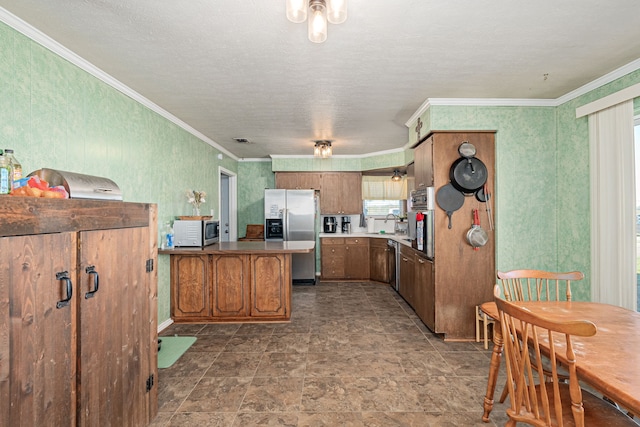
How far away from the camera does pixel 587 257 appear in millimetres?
2973

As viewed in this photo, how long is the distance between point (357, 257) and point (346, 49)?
4412 mm

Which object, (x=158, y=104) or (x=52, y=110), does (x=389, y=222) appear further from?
(x=52, y=110)

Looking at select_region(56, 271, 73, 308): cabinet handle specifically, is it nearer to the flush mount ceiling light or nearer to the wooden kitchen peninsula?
the flush mount ceiling light

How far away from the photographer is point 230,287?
12.6 ft

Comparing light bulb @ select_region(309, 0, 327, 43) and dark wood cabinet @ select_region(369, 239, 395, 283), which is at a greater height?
light bulb @ select_region(309, 0, 327, 43)

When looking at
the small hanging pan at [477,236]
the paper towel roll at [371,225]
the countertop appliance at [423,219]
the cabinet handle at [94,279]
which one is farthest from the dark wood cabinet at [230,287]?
the paper towel roll at [371,225]

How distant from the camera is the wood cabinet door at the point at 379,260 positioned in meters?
5.83

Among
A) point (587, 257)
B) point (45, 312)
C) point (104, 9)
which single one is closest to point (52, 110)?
point (104, 9)

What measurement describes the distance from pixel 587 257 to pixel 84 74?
15.6ft

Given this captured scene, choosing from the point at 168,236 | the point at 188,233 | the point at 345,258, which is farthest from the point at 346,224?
the point at 168,236

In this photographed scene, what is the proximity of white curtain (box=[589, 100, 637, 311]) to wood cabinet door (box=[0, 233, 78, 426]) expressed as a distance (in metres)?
3.86

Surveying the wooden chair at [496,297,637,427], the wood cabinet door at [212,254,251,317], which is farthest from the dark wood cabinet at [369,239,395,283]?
the wooden chair at [496,297,637,427]

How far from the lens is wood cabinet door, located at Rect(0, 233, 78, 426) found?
1.10m

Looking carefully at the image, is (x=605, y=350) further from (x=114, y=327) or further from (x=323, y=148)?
(x=323, y=148)
